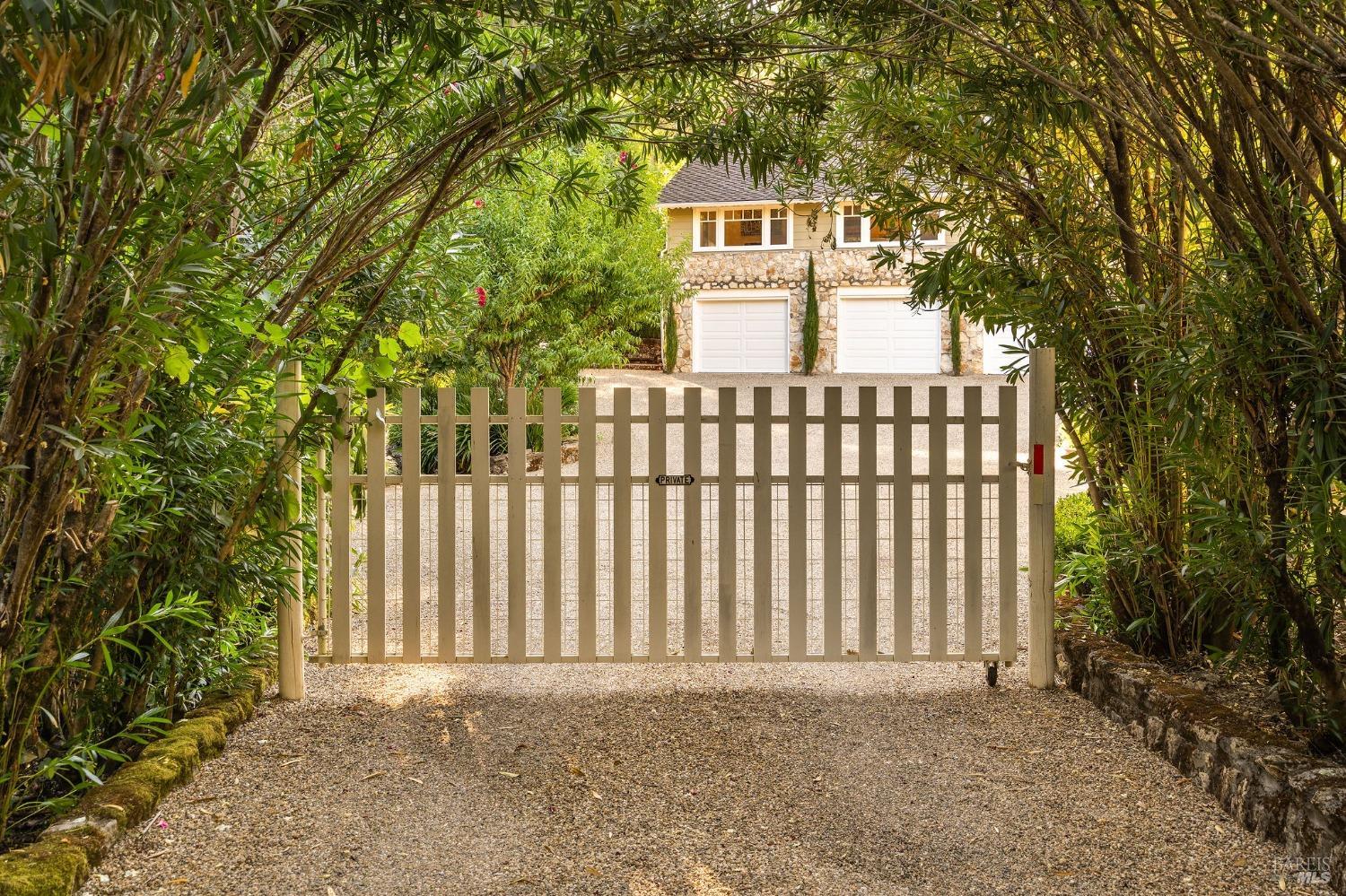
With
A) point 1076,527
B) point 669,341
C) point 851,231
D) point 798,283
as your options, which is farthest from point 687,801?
point 851,231

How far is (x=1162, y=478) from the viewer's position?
13.4 feet

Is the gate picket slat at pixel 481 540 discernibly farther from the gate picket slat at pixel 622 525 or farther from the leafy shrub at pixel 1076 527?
the leafy shrub at pixel 1076 527

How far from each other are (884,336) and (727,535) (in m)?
16.4

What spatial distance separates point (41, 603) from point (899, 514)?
3.14 m

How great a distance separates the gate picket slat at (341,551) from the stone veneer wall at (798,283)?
1596 centimetres

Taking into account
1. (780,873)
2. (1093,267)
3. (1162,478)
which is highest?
(1093,267)

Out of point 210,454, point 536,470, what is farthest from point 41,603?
point 536,470

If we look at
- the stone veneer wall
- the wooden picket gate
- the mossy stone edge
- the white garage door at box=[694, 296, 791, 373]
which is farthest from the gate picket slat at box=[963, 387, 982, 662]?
the white garage door at box=[694, 296, 791, 373]

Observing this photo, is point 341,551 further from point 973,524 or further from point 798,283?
point 798,283

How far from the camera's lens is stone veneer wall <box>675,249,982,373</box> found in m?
19.9

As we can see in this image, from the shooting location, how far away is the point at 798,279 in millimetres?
20625

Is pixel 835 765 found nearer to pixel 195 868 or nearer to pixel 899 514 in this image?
pixel 899 514

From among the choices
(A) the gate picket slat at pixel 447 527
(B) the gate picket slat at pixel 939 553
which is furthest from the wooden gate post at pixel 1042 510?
(A) the gate picket slat at pixel 447 527

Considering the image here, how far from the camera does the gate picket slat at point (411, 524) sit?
14.4ft
